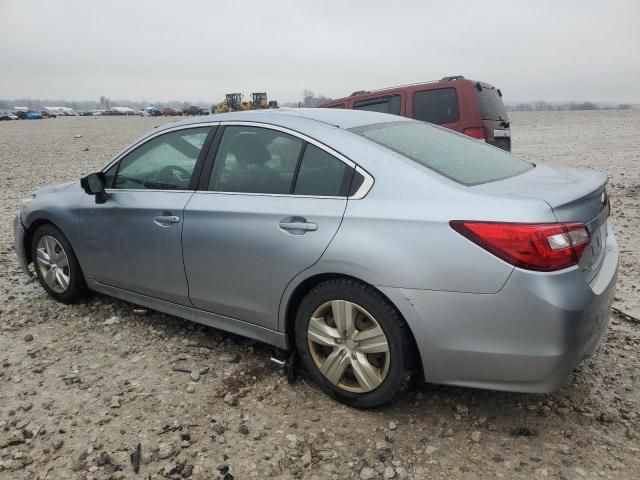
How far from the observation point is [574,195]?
2.51 m

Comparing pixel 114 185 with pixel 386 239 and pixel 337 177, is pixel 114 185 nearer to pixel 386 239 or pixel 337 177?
pixel 337 177

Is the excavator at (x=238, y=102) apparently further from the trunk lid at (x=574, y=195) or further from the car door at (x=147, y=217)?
the trunk lid at (x=574, y=195)

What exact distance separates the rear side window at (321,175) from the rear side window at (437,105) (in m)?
5.25

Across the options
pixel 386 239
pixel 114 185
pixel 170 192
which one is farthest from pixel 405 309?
pixel 114 185

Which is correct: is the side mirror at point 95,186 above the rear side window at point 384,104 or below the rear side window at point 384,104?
below

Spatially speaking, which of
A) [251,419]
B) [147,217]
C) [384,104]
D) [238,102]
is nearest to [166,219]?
[147,217]

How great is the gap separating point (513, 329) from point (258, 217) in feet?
4.79

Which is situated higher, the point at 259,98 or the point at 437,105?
the point at 437,105

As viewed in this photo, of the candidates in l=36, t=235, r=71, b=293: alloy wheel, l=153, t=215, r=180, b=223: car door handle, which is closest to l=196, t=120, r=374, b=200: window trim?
l=153, t=215, r=180, b=223: car door handle

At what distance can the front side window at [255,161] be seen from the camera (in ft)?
10.0

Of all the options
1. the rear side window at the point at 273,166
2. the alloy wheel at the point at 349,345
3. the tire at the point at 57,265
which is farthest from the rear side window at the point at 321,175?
the tire at the point at 57,265

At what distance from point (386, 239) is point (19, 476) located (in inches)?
Result: 79.5

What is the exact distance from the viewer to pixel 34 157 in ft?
59.7

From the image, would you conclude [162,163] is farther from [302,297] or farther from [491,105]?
[491,105]
